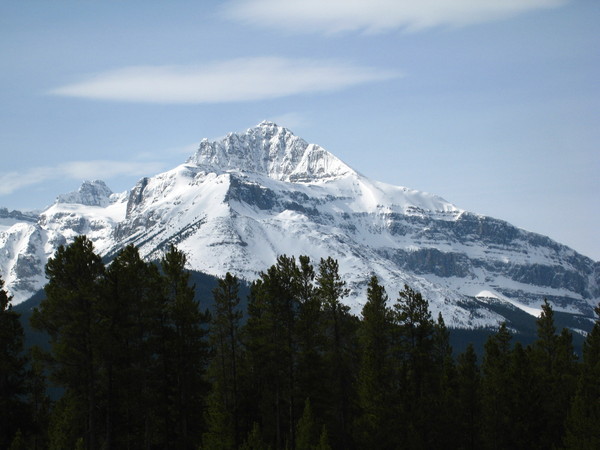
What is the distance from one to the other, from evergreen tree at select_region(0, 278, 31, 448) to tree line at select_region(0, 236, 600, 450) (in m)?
0.12

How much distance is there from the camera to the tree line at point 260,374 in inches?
1864

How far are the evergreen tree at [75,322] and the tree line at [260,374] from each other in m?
0.08

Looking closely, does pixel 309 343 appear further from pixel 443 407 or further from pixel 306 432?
pixel 443 407

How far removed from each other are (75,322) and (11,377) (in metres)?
9.38

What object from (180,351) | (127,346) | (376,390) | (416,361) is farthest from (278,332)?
(416,361)

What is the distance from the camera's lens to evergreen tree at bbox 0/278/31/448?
5022cm

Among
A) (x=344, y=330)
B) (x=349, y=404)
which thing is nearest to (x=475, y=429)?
(x=349, y=404)

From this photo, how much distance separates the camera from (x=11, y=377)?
171 feet

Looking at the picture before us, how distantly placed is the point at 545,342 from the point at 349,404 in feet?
73.1

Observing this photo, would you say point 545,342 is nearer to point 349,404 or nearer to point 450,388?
point 450,388

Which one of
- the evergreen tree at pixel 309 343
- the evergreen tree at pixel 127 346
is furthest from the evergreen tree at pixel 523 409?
the evergreen tree at pixel 127 346

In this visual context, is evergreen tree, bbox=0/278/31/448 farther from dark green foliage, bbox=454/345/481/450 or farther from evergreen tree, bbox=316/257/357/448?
dark green foliage, bbox=454/345/481/450

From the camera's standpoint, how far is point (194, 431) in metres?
58.8

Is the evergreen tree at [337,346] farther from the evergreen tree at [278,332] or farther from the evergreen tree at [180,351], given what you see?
the evergreen tree at [180,351]
